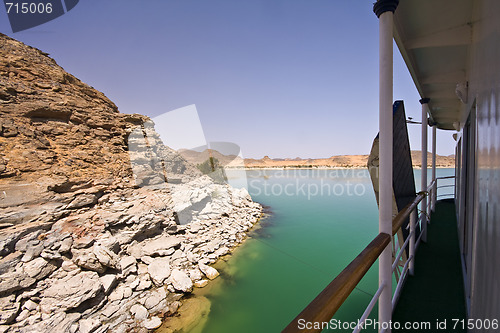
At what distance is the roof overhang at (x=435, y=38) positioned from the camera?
142 cm

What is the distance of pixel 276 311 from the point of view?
4613 millimetres

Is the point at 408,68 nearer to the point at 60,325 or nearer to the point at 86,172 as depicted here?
the point at 60,325

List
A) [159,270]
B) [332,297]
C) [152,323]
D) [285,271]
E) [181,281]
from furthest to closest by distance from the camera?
1. [285,271]
2. [159,270]
3. [181,281]
4. [152,323]
5. [332,297]

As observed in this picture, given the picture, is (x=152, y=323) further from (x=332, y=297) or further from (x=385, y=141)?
(x=385, y=141)

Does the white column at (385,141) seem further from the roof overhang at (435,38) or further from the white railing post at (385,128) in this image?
the roof overhang at (435,38)

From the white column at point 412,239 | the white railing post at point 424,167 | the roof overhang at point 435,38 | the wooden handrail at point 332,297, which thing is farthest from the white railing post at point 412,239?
the wooden handrail at point 332,297

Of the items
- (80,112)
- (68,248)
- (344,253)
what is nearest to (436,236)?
(344,253)

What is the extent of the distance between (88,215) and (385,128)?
7011 millimetres

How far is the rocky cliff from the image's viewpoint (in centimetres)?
→ 380

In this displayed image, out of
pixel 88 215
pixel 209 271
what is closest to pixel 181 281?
pixel 209 271

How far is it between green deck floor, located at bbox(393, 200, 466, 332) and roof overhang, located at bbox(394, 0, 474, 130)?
1803 millimetres

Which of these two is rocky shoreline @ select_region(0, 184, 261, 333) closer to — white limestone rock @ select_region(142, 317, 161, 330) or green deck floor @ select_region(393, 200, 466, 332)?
white limestone rock @ select_region(142, 317, 161, 330)

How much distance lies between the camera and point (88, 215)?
5.70 metres

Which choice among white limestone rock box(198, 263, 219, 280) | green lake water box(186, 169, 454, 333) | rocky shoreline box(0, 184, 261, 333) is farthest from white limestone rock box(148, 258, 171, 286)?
green lake water box(186, 169, 454, 333)
